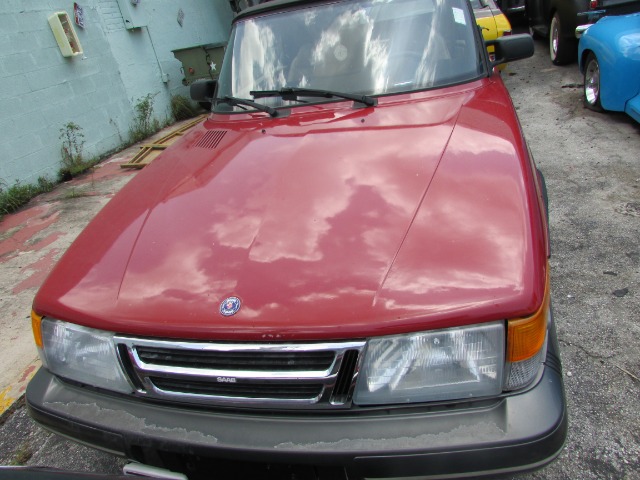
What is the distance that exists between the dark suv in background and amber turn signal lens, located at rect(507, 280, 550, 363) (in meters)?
6.10

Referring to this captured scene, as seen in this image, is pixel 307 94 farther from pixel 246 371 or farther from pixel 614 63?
pixel 614 63

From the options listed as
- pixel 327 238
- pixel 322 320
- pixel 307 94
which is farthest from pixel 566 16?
pixel 322 320

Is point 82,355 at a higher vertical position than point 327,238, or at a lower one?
lower

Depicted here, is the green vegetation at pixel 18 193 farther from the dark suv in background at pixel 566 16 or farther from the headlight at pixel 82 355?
the dark suv in background at pixel 566 16

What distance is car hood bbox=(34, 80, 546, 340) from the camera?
1334 mm

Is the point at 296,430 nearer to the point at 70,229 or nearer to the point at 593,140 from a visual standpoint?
the point at 70,229

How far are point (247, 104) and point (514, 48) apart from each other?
171 cm

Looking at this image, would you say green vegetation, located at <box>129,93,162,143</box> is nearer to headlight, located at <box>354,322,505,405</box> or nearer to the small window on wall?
the small window on wall

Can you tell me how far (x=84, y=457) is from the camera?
2230mm

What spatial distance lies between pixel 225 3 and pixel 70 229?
28.0ft

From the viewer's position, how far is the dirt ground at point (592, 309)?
1.97 metres

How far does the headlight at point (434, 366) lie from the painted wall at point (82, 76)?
567 cm

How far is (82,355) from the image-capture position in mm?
1601

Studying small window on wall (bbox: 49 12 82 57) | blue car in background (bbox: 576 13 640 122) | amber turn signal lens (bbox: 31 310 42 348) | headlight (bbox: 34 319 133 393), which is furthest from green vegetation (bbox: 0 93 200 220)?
blue car in background (bbox: 576 13 640 122)
